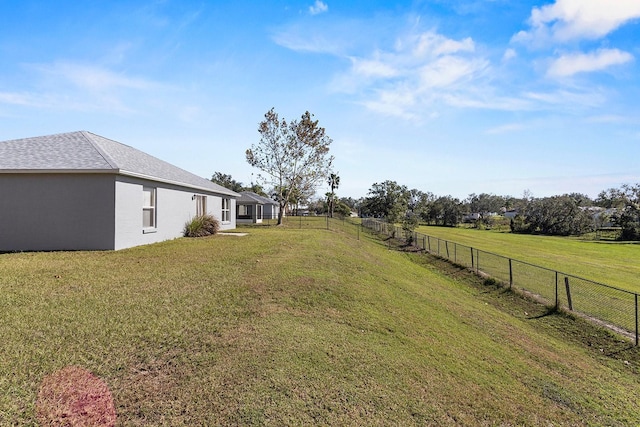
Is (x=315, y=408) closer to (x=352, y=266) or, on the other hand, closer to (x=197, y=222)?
(x=352, y=266)

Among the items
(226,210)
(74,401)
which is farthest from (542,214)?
(74,401)

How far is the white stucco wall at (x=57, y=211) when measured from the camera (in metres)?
10.5

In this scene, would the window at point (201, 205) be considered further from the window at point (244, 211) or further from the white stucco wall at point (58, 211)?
the window at point (244, 211)

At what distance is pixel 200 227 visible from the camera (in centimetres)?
1619

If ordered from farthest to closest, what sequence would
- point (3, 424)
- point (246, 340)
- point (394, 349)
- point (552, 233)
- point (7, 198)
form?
point (552, 233) < point (7, 198) < point (394, 349) < point (246, 340) < point (3, 424)

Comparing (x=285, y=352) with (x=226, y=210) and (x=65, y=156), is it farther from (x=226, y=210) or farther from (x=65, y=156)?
(x=226, y=210)

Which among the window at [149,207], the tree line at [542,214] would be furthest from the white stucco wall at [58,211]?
the tree line at [542,214]

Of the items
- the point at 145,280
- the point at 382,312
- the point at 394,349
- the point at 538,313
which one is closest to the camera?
the point at 394,349

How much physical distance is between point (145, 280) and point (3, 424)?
14.8 ft

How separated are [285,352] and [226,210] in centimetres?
1979

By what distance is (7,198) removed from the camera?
10539 mm

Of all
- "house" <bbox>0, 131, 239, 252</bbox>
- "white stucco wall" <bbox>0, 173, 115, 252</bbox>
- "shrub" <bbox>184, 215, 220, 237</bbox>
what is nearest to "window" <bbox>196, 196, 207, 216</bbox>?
"shrub" <bbox>184, 215, 220, 237</bbox>

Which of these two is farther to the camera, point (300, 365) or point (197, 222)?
point (197, 222)

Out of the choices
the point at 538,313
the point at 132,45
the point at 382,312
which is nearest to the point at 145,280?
the point at 382,312
